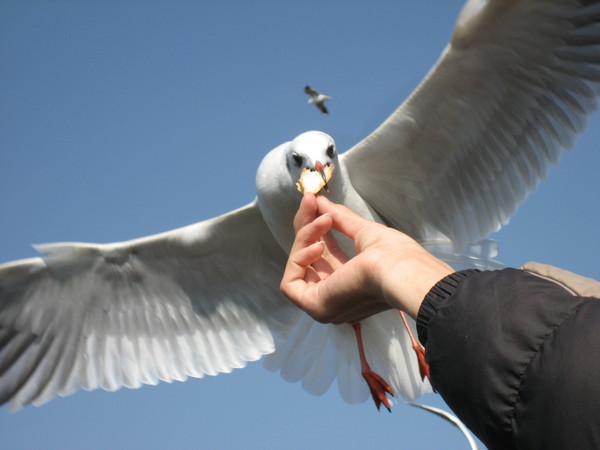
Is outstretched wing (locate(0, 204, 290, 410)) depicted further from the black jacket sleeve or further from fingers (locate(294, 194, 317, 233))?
the black jacket sleeve

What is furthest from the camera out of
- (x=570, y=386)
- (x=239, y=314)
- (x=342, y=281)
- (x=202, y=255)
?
(x=239, y=314)

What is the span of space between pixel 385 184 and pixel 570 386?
153 inches

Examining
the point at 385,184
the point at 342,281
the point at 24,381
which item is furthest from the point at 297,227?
the point at 24,381

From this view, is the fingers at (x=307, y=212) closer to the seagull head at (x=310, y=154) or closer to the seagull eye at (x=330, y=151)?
the seagull head at (x=310, y=154)

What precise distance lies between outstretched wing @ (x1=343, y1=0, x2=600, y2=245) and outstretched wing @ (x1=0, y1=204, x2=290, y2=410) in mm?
927

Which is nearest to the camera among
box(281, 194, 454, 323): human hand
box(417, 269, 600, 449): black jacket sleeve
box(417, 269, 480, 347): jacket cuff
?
box(417, 269, 600, 449): black jacket sleeve

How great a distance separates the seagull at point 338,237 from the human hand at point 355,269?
178cm

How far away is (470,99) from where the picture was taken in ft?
14.2

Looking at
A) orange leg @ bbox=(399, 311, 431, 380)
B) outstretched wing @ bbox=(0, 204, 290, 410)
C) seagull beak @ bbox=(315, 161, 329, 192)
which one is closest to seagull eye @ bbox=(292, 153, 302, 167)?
seagull beak @ bbox=(315, 161, 329, 192)

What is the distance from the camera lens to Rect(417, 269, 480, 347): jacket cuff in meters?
1.15

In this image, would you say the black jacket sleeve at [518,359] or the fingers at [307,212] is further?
the fingers at [307,212]

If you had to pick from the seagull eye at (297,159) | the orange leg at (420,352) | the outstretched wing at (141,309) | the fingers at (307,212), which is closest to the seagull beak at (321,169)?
the seagull eye at (297,159)

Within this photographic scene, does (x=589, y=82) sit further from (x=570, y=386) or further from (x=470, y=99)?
(x=570, y=386)

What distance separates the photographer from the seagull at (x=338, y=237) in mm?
4156
